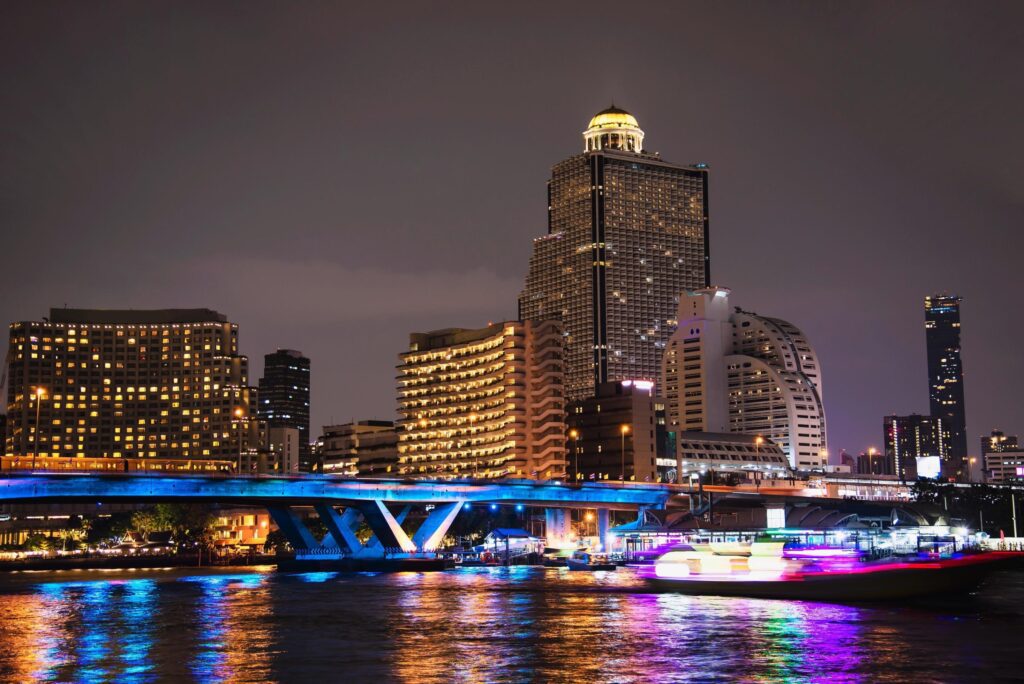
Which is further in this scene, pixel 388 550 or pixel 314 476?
pixel 388 550

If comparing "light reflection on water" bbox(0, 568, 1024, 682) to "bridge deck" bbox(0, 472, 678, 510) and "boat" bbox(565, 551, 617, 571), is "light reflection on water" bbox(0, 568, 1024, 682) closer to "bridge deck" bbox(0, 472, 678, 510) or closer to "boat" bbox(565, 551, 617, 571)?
"bridge deck" bbox(0, 472, 678, 510)

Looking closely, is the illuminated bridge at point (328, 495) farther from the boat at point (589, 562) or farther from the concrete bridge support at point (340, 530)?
the boat at point (589, 562)

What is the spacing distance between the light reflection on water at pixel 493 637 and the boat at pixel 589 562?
4839 centimetres

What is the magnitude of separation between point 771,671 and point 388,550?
12885 centimetres

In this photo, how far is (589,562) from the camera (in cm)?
16350

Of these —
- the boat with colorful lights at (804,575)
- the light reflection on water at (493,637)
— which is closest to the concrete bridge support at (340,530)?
the light reflection on water at (493,637)

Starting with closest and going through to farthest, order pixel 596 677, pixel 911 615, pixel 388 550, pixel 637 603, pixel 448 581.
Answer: pixel 596 677, pixel 911 615, pixel 637 603, pixel 448 581, pixel 388 550

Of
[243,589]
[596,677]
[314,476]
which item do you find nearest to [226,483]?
[314,476]

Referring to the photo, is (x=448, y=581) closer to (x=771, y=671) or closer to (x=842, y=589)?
(x=842, y=589)

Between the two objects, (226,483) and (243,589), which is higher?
(226,483)

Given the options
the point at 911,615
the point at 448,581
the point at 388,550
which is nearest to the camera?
the point at 911,615

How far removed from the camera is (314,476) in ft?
518

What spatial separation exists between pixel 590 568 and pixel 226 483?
48.3 meters

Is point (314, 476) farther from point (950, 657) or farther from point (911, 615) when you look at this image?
point (950, 657)
